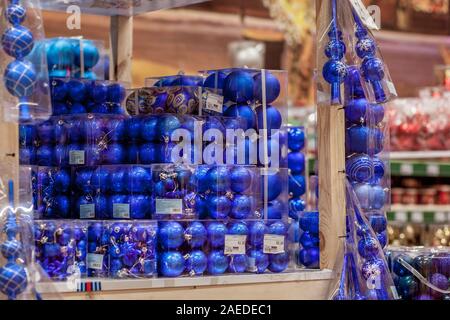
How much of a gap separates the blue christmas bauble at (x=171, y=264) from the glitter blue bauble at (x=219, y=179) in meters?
0.27

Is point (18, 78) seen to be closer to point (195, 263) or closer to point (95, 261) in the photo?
point (95, 261)

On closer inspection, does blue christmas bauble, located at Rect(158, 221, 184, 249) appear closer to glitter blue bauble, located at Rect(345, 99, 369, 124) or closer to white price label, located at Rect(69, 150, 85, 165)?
white price label, located at Rect(69, 150, 85, 165)

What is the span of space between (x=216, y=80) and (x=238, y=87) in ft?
0.45

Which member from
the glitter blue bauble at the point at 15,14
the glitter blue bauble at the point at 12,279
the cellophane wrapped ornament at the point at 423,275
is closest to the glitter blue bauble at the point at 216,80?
the cellophane wrapped ornament at the point at 423,275

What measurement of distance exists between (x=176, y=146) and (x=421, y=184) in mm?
4359

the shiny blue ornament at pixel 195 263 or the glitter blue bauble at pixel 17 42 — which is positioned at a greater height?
the glitter blue bauble at pixel 17 42

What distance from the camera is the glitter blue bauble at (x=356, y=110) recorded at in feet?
11.2

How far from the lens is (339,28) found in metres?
3.41

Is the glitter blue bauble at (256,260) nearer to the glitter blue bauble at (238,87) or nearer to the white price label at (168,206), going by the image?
the white price label at (168,206)

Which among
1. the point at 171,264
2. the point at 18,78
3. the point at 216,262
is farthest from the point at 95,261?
the point at 18,78

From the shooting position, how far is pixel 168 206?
312 centimetres

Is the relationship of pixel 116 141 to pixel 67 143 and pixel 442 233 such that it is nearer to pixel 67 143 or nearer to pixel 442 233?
pixel 67 143

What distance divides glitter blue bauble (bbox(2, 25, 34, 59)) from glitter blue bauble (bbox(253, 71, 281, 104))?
112 cm
